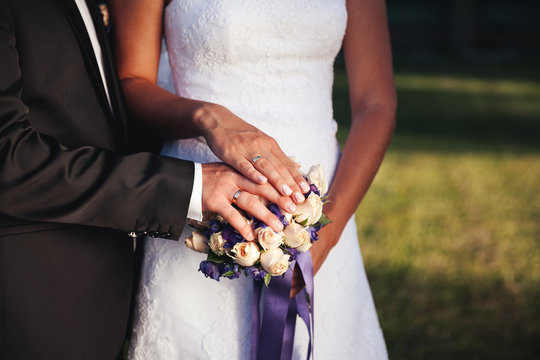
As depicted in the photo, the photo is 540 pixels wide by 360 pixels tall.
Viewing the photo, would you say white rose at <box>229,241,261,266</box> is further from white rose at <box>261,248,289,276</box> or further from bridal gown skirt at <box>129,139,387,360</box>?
bridal gown skirt at <box>129,139,387,360</box>

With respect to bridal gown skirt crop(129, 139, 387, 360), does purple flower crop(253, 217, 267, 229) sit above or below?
above

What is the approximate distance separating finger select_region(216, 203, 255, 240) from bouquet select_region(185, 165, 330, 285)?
2cm

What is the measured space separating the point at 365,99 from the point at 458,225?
4.42 m

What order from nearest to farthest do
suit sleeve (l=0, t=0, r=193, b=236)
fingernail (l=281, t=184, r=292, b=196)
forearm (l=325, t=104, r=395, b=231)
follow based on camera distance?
suit sleeve (l=0, t=0, r=193, b=236) < fingernail (l=281, t=184, r=292, b=196) < forearm (l=325, t=104, r=395, b=231)

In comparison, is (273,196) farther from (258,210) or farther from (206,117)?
(206,117)

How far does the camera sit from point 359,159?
6.69 ft

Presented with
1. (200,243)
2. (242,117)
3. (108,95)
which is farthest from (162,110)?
(200,243)

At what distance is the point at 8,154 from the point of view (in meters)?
1.46

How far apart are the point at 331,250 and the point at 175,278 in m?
0.58

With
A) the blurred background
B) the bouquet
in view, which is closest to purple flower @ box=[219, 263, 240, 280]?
the bouquet

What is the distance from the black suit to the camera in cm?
149

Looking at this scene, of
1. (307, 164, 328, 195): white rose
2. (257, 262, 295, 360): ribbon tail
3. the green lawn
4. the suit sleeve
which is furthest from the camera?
the green lawn

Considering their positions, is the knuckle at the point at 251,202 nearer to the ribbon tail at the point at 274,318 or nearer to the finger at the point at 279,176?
the finger at the point at 279,176

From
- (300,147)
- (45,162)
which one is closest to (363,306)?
(300,147)
